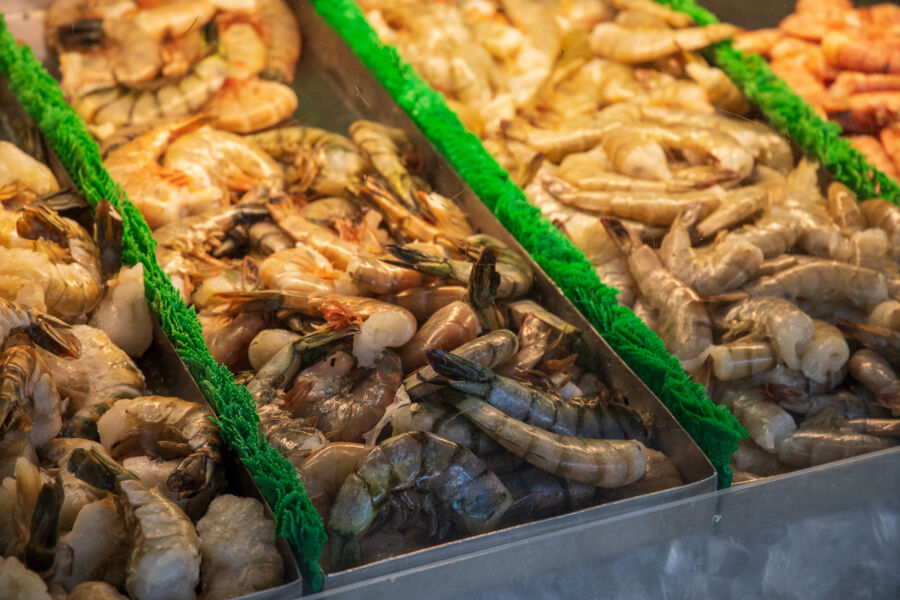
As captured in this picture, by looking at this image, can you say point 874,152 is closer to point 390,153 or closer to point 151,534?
point 390,153

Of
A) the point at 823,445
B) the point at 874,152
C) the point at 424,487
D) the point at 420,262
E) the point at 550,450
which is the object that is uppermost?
the point at 420,262

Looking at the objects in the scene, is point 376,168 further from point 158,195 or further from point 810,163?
point 810,163

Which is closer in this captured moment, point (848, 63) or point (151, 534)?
point (151, 534)

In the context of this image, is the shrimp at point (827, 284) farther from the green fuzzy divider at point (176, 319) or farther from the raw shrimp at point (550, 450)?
the green fuzzy divider at point (176, 319)

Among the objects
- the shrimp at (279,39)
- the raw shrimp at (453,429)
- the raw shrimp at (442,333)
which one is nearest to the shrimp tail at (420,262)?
the raw shrimp at (442,333)

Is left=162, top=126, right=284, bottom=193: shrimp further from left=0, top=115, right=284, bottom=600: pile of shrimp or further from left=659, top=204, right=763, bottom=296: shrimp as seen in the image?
left=659, top=204, right=763, bottom=296: shrimp

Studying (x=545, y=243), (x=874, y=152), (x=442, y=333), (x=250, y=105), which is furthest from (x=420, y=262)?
(x=874, y=152)
